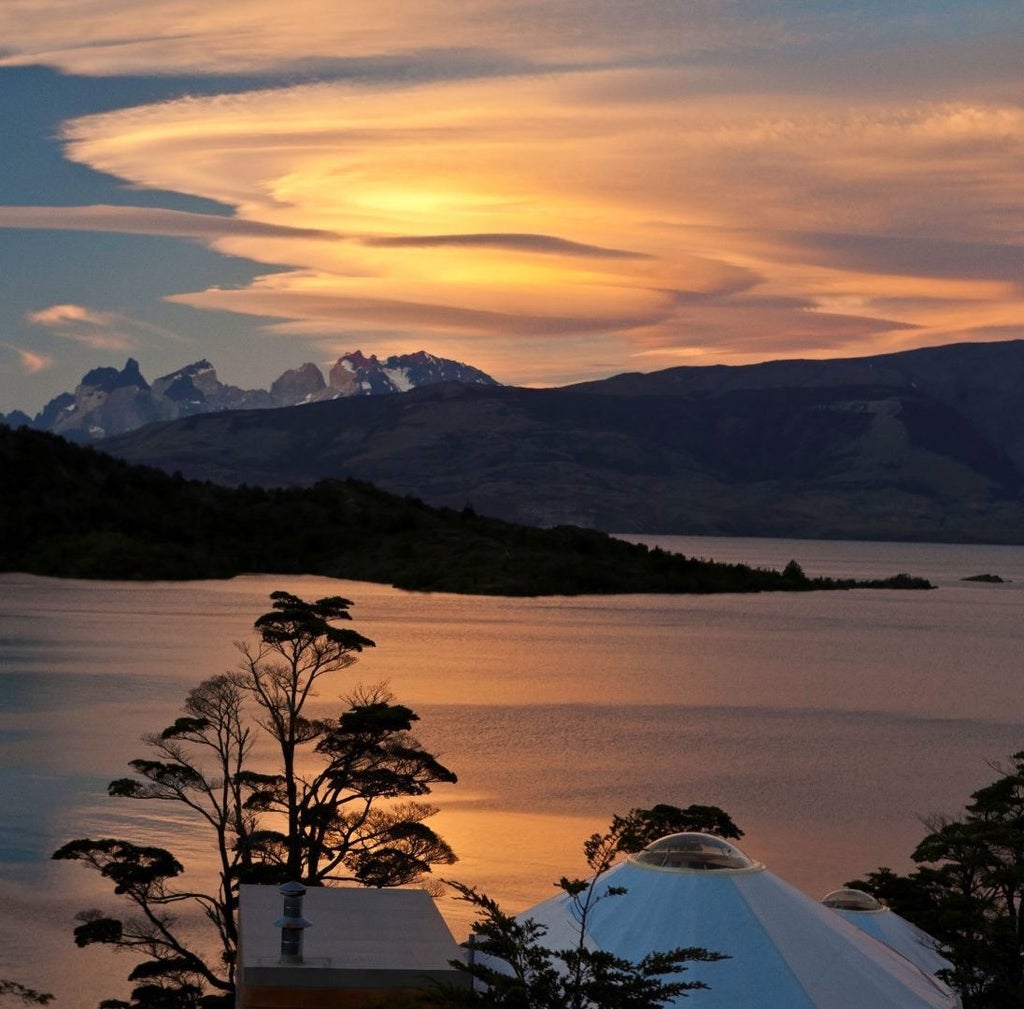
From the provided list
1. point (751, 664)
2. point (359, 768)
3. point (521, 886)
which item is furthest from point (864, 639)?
point (359, 768)

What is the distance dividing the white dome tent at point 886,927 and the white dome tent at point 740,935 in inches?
58.1

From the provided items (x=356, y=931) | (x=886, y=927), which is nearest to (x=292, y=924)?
(x=356, y=931)

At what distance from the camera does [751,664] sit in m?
122

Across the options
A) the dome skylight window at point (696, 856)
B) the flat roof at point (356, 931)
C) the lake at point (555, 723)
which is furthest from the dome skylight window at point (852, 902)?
the lake at point (555, 723)

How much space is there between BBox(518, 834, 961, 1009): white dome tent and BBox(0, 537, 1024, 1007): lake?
14.5 metres

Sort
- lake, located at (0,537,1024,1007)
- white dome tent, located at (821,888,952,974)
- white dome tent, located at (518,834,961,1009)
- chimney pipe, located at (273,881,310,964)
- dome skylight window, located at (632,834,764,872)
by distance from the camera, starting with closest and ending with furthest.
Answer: white dome tent, located at (518,834,961,1009) < chimney pipe, located at (273,881,310,964) < dome skylight window, located at (632,834,764,872) < white dome tent, located at (821,888,952,974) < lake, located at (0,537,1024,1007)

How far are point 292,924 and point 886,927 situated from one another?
977cm

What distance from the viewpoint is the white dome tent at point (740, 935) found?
22.4 metres

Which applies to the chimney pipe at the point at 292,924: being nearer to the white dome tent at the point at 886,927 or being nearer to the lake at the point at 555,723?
the white dome tent at the point at 886,927

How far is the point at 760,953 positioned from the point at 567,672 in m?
88.1

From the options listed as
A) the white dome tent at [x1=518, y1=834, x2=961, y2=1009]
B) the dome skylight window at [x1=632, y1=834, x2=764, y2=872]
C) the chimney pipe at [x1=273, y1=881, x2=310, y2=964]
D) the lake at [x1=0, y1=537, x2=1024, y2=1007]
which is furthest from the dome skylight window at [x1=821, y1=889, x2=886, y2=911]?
the lake at [x1=0, y1=537, x2=1024, y2=1007]

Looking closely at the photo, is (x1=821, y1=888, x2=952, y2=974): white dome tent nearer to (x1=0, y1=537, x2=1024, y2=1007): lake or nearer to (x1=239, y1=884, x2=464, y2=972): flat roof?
(x1=239, y1=884, x2=464, y2=972): flat roof

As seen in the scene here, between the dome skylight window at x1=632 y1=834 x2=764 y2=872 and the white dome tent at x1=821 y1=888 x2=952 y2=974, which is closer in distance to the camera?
the dome skylight window at x1=632 y1=834 x2=764 y2=872

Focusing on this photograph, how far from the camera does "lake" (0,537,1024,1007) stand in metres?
49.0
